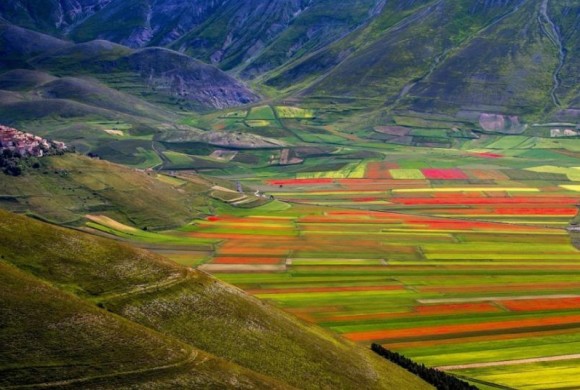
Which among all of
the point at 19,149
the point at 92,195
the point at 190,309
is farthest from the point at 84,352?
the point at 19,149

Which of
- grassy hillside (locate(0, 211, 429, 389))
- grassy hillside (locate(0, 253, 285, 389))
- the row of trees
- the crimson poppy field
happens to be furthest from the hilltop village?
the row of trees

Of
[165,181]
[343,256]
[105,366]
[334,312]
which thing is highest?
[165,181]

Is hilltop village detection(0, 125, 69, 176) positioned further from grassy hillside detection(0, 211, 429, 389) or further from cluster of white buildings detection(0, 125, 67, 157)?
grassy hillside detection(0, 211, 429, 389)

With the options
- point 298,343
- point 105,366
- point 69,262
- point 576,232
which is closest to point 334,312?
point 298,343

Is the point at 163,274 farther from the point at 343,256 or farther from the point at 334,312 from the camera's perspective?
the point at 343,256

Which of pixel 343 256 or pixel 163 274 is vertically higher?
pixel 343 256

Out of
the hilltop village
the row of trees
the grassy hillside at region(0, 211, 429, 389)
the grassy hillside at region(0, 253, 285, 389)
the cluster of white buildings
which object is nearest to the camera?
the grassy hillside at region(0, 253, 285, 389)

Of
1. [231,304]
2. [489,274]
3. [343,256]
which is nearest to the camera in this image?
[231,304]
